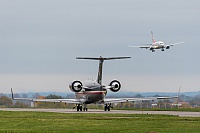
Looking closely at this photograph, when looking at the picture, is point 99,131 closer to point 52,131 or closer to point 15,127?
point 52,131

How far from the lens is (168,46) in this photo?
6663 inches

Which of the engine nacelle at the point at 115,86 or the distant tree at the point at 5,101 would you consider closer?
the engine nacelle at the point at 115,86

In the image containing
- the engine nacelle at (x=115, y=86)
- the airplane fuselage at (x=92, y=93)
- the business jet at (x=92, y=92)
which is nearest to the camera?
the engine nacelle at (x=115, y=86)

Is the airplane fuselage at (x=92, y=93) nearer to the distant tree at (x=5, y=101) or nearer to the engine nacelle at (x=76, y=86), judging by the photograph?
the engine nacelle at (x=76, y=86)

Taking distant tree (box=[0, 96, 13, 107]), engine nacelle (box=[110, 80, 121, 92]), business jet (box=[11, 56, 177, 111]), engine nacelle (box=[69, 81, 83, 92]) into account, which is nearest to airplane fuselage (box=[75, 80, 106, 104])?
business jet (box=[11, 56, 177, 111])

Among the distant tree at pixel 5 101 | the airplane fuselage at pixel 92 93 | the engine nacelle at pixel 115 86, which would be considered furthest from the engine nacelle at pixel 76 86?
the distant tree at pixel 5 101

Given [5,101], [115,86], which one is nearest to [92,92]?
[115,86]

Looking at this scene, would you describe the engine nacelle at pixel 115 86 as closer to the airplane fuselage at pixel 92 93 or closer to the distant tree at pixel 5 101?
the airplane fuselage at pixel 92 93

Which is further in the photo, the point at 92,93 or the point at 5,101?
the point at 5,101

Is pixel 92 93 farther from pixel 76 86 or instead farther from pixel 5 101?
pixel 5 101

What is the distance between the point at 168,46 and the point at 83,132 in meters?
123

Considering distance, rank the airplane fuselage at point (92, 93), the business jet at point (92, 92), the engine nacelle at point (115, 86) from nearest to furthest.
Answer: the engine nacelle at point (115, 86), the business jet at point (92, 92), the airplane fuselage at point (92, 93)

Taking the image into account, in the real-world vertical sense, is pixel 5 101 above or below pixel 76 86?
above

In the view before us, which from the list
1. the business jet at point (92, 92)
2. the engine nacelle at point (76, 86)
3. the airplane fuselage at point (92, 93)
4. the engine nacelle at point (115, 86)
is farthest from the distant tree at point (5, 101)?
the engine nacelle at point (115, 86)
